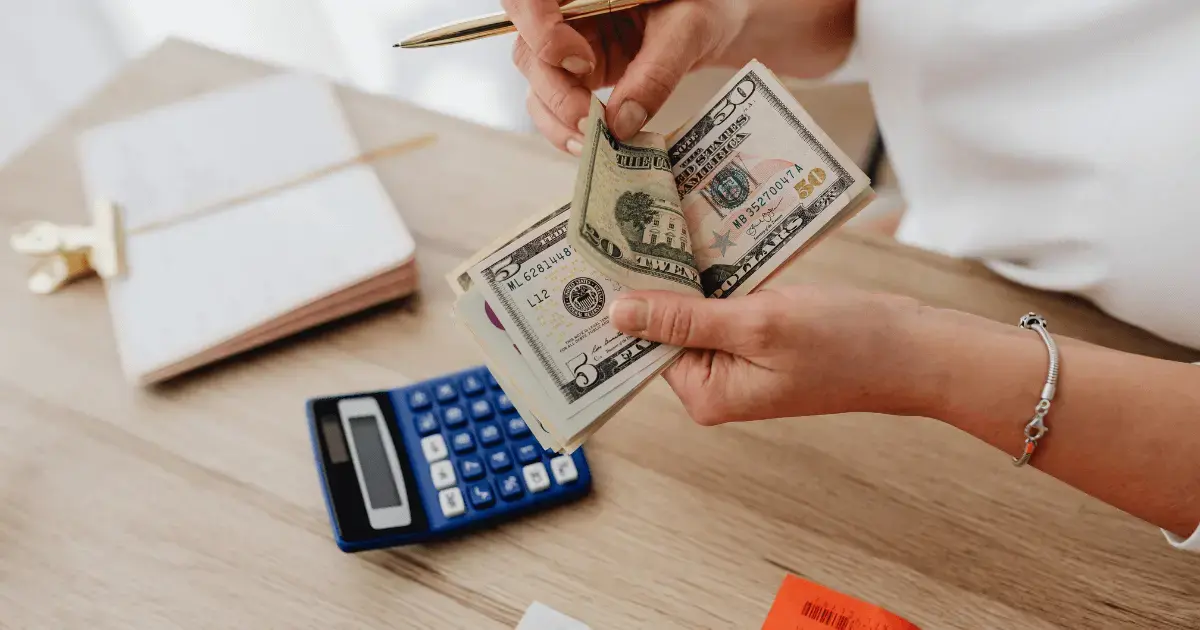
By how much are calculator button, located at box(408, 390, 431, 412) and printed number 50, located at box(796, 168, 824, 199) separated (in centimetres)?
36

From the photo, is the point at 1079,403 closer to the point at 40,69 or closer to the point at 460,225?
the point at 460,225

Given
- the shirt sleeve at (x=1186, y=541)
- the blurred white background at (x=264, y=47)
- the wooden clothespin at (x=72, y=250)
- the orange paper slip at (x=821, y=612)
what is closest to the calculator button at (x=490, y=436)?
the orange paper slip at (x=821, y=612)

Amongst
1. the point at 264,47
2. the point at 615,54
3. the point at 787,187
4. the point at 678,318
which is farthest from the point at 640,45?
the point at 264,47

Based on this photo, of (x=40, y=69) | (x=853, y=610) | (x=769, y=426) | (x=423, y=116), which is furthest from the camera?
(x=40, y=69)

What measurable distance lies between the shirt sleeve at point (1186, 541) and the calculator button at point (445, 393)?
1.85 ft

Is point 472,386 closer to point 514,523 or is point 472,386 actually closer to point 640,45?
point 514,523

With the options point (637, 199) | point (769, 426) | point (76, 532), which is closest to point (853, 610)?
point (769, 426)

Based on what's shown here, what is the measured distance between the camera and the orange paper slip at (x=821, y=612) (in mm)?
599

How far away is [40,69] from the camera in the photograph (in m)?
1.68

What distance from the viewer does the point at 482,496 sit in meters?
0.65

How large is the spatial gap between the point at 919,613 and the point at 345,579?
427 millimetres

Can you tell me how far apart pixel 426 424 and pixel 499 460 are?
7 cm

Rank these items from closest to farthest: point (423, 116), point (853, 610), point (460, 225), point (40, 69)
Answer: point (853, 610) → point (460, 225) → point (423, 116) → point (40, 69)

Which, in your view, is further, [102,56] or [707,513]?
[102,56]
